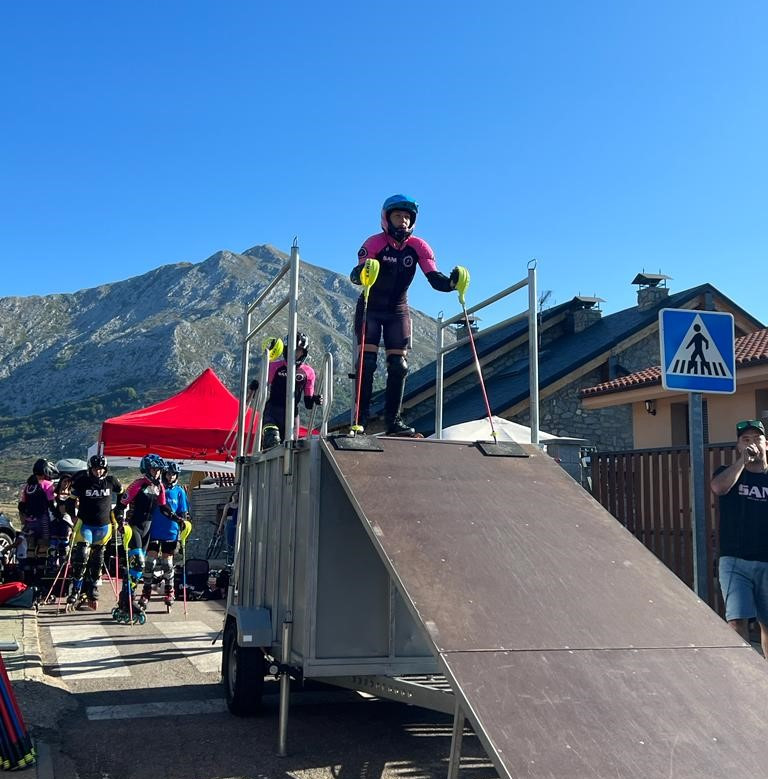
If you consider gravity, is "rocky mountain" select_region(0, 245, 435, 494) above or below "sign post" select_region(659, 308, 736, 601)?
above

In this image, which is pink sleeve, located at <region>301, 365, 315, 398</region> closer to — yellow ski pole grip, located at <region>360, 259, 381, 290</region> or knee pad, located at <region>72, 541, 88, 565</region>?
yellow ski pole grip, located at <region>360, 259, 381, 290</region>

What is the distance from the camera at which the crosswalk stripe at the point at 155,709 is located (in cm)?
599

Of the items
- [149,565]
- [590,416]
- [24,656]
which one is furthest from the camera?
[590,416]

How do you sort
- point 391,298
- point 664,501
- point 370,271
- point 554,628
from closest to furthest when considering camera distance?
point 554,628
point 370,271
point 391,298
point 664,501

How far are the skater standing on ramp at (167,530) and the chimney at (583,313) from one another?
19635 mm

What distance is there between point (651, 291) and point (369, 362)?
21562 mm

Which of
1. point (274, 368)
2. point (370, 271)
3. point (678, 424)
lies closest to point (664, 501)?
point (274, 368)

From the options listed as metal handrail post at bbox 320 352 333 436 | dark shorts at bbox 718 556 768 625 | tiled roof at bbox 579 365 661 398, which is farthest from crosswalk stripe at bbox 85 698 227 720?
tiled roof at bbox 579 365 661 398

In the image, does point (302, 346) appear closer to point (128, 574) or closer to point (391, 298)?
point (391, 298)

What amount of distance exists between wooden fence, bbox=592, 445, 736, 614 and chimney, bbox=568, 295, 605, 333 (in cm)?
1859

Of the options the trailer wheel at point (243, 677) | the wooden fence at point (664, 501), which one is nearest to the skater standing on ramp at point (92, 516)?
the trailer wheel at point (243, 677)

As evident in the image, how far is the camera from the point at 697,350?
605 centimetres

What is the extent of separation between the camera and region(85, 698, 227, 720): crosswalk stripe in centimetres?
599

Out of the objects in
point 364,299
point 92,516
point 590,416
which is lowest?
point 92,516
